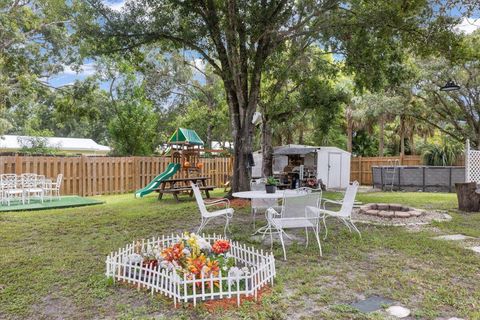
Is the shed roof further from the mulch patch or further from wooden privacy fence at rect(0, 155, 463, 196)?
the mulch patch

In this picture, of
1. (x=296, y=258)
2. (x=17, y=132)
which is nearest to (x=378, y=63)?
(x=296, y=258)

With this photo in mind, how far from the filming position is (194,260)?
142 inches

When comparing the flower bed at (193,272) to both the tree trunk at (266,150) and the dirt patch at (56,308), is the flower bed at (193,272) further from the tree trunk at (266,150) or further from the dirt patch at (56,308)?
the tree trunk at (266,150)

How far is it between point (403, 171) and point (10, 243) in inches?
594

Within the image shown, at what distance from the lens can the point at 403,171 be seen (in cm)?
1616

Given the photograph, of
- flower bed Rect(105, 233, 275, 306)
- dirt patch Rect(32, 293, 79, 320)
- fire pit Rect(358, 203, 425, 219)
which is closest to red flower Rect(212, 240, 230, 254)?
flower bed Rect(105, 233, 275, 306)

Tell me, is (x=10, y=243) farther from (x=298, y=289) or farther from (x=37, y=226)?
(x=298, y=289)

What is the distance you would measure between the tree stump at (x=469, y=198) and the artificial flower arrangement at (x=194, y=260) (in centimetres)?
791

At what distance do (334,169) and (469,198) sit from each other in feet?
27.5

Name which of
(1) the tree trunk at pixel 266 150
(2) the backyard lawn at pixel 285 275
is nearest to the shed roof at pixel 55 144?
(1) the tree trunk at pixel 266 150

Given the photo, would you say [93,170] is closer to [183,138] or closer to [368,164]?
[183,138]

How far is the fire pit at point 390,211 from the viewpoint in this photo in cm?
777

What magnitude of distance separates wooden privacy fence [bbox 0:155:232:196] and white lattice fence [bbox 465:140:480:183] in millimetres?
10018

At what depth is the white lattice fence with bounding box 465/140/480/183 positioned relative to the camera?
12180 millimetres
